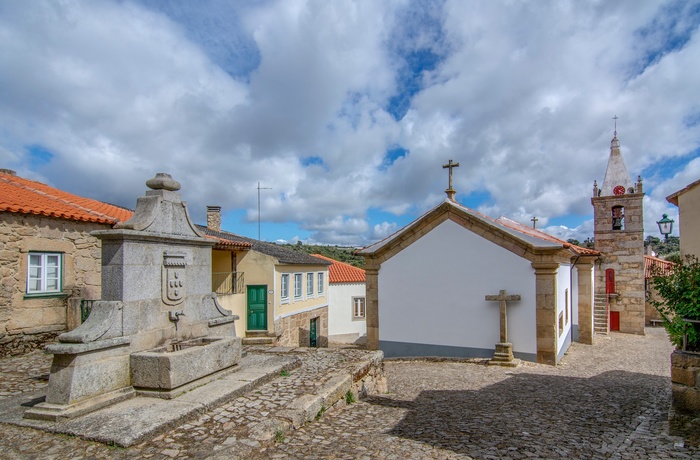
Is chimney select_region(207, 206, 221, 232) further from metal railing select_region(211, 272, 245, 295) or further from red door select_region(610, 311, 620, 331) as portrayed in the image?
red door select_region(610, 311, 620, 331)

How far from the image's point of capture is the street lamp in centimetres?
1062

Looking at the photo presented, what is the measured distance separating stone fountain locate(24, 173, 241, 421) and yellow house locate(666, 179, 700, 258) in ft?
31.4

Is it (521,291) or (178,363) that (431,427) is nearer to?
(178,363)

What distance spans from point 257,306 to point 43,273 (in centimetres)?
912

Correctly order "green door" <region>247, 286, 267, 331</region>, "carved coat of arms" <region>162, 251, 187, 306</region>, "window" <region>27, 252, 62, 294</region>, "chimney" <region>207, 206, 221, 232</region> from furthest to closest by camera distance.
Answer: "chimney" <region>207, 206, 221, 232</region> < "green door" <region>247, 286, 267, 331</region> < "window" <region>27, 252, 62, 294</region> < "carved coat of arms" <region>162, 251, 187, 306</region>

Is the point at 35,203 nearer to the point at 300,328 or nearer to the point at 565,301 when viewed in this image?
the point at 300,328

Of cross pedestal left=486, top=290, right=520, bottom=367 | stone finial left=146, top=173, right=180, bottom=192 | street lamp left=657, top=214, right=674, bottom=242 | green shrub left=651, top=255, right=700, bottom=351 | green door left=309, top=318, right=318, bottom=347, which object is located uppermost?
stone finial left=146, top=173, right=180, bottom=192

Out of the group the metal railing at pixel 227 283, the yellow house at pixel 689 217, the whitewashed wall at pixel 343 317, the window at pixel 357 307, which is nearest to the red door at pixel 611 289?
the yellow house at pixel 689 217

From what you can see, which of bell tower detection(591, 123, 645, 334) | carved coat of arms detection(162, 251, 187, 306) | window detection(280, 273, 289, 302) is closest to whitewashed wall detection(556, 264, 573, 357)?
bell tower detection(591, 123, 645, 334)

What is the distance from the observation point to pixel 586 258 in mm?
16359

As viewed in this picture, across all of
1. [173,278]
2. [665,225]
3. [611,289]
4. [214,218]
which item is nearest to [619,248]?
[611,289]

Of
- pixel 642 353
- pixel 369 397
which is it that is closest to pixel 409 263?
pixel 369 397

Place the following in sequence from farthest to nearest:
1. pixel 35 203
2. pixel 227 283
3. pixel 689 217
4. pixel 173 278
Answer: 1. pixel 227 283
2. pixel 35 203
3. pixel 689 217
4. pixel 173 278

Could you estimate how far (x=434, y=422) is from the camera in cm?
546
